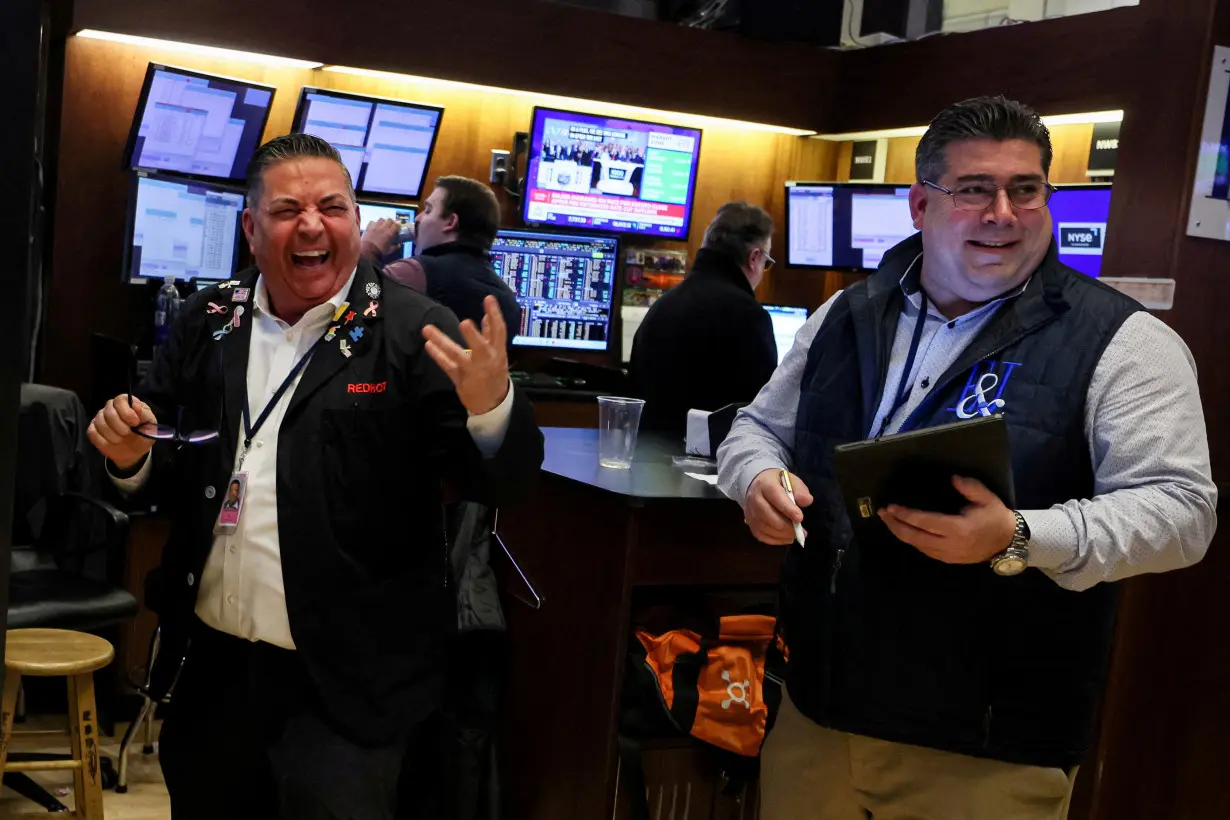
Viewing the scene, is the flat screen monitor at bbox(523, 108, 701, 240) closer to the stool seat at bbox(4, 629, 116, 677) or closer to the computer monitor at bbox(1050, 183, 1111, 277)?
the computer monitor at bbox(1050, 183, 1111, 277)

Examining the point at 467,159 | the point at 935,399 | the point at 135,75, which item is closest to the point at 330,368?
the point at 935,399

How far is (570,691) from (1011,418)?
1.42 metres

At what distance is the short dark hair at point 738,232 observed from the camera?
4371 mm

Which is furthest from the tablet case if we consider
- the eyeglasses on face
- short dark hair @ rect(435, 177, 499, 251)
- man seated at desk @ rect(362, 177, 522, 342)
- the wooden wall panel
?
the wooden wall panel

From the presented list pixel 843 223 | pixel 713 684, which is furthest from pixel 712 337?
pixel 843 223

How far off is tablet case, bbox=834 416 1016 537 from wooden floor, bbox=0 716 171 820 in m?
2.44

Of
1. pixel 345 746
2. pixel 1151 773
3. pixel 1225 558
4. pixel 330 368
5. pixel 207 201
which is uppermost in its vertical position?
pixel 207 201

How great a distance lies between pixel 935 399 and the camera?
5.93 ft

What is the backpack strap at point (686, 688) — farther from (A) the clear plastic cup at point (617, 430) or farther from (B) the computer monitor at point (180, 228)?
(B) the computer monitor at point (180, 228)

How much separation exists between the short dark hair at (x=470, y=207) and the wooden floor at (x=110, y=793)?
2000mm

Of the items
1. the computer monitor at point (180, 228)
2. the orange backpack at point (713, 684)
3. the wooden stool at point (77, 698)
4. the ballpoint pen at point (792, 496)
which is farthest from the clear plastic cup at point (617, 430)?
the computer monitor at point (180, 228)

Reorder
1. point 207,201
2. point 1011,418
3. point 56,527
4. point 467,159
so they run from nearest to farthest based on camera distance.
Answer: point 1011,418
point 56,527
point 207,201
point 467,159

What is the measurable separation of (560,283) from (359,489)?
395 cm

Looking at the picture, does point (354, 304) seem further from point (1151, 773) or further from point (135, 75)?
point (135, 75)
